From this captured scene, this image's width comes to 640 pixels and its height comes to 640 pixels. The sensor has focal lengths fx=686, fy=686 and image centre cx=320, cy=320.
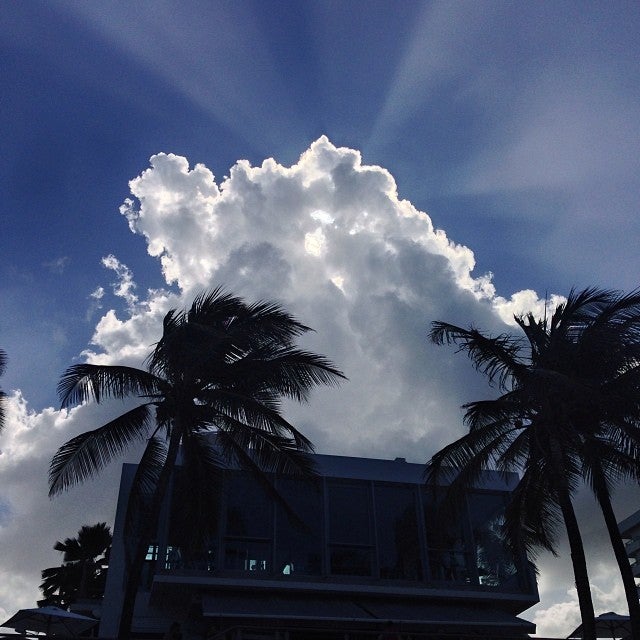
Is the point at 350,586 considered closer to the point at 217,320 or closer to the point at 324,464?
the point at 324,464

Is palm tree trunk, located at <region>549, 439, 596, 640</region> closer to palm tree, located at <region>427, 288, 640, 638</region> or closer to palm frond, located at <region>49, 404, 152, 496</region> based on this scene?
palm tree, located at <region>427, 288, 640, 638</region>

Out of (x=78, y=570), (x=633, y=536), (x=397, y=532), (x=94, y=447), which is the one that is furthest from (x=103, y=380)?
(x=633, y=536)

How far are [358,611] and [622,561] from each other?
7050 mm

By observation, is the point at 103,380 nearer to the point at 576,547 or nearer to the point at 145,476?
the point at 145,476

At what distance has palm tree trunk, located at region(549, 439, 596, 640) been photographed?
14164mm

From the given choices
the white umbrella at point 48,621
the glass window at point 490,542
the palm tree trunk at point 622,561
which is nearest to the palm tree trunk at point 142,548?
the white umbrella at point 48,621

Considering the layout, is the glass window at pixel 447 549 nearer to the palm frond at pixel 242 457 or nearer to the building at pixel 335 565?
the building at pixel 335 565

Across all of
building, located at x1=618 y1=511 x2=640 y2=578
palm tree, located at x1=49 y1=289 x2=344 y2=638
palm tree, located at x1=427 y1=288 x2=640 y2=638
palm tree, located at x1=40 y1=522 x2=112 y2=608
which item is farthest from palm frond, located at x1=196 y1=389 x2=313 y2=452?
building, located at x1=618 y1=511 x2=640 y2=578

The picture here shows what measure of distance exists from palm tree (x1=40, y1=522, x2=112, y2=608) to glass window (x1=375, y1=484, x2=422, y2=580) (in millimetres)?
18229

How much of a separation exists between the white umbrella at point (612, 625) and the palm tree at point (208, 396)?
36.6 feet

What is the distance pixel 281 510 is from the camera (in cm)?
1984

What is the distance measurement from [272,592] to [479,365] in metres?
8.48

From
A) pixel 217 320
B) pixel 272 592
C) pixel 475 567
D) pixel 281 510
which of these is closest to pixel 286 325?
pixel 217 320

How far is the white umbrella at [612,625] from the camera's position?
67.6ft
